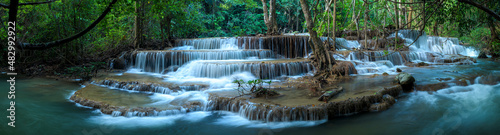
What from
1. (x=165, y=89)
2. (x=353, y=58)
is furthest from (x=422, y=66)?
(x=165, y=89)

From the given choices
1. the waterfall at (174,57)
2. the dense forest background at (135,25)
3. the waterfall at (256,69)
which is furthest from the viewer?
the waterfall at (174,57)

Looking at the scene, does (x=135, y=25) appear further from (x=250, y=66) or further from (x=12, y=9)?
(x=12, y=9)

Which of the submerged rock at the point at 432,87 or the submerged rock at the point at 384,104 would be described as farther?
the submerged rock at the point at 432,87

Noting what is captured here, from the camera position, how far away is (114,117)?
6.32m

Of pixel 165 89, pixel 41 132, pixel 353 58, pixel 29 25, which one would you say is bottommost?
pixel 41 132

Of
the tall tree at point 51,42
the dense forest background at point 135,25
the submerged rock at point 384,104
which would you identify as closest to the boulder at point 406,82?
the submerged rock at point 384,104

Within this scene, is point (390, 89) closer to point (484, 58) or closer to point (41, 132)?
point (41, 132)

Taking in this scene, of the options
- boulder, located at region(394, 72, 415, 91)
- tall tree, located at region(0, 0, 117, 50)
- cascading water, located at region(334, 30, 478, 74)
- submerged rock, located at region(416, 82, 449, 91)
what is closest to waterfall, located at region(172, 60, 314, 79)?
cascading water, located at region(334, 30, 478, 74)

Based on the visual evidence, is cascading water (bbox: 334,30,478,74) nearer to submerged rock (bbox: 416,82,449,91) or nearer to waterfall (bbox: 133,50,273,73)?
submerged rock (bbox: 416,82,449,91)

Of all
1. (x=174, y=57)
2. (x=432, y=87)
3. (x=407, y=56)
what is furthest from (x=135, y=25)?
(x=407, y=56)

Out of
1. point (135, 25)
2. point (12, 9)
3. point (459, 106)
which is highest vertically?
point (135, 25)

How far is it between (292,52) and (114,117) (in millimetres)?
9758

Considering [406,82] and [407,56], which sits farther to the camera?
[407,56]

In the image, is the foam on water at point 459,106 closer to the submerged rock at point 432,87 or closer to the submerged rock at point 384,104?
the submerged rock at point 432,87
